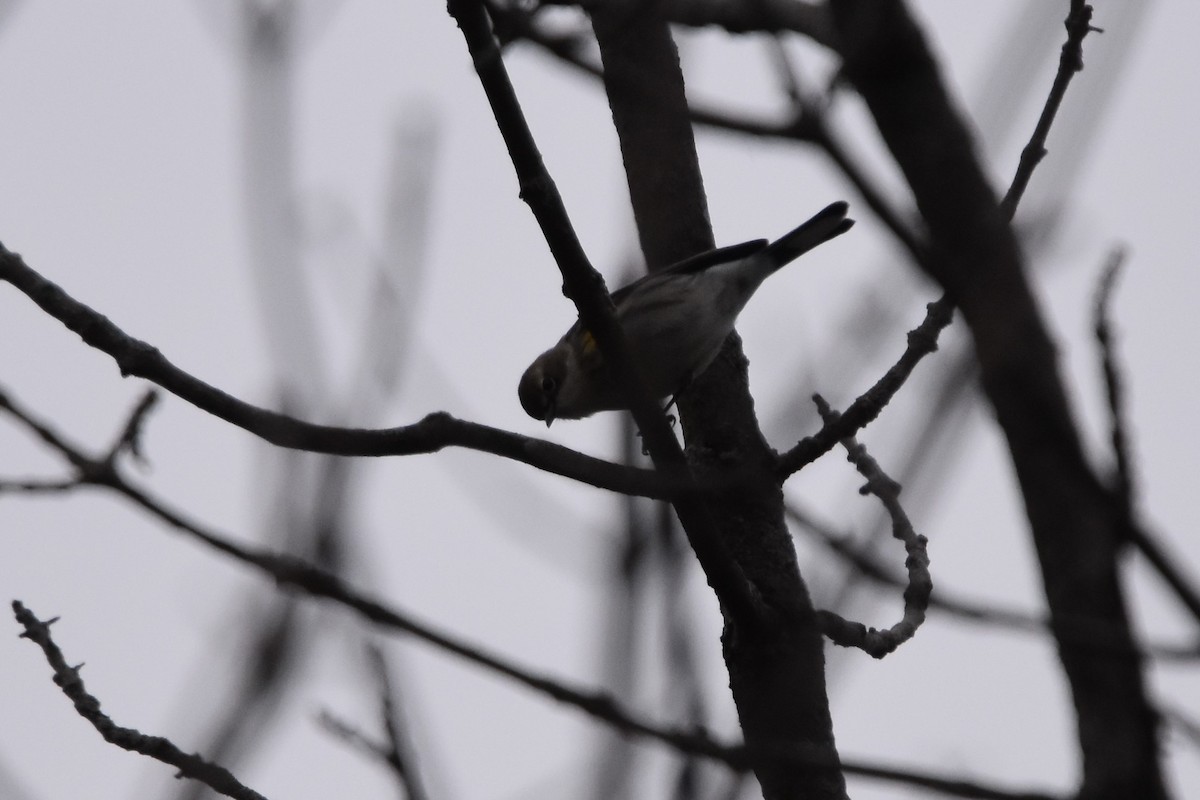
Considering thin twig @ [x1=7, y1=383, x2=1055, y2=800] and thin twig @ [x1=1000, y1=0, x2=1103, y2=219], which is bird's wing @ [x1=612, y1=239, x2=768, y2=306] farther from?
thin twig @ [x1=7, y1=383, x2=1055, y2=800]

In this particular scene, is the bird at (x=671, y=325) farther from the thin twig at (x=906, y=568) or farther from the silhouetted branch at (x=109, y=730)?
the silhouetted branch at (x=109, y=730)

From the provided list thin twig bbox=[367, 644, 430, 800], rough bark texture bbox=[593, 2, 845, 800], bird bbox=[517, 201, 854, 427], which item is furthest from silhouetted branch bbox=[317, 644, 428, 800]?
bird bbox=[517, 201, 854, 427]

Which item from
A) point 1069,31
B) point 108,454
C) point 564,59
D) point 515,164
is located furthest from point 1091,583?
point 515,164

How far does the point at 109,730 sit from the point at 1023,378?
2750 millimetres

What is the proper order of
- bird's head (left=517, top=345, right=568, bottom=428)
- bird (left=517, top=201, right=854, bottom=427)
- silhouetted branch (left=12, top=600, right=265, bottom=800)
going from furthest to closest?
bird's head (left=517, top=345, right=568, bottom=428) → bird (left=517, top=201, right=854, bottom=427) → silhouetted branch (left=12, top=600, right=265, bottom=800)

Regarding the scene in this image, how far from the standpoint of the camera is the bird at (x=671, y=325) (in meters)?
6.75

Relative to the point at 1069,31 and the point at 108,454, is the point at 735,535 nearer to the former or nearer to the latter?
the point at 1069,31

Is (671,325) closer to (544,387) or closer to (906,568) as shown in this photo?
(544,387)

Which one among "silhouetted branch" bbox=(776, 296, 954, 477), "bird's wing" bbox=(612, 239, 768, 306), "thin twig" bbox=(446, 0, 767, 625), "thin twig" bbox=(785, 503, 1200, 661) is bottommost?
"thin twig" bbox=(785, 503, 1200, 661)

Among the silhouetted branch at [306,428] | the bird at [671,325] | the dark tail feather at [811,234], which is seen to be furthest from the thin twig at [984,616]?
the dark tail feather at [811,234]

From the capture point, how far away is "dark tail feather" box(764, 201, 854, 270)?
8.06 metres

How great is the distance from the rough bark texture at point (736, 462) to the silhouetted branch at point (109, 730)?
1.54m

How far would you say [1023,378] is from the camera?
64.6 inches

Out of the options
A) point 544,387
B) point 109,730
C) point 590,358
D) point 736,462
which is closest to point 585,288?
point 736,462
